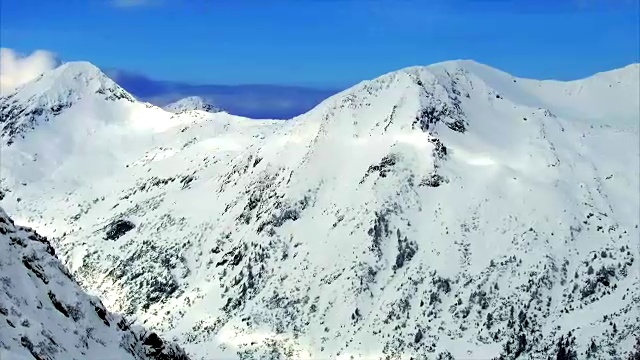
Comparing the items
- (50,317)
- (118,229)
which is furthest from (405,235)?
(50,317)

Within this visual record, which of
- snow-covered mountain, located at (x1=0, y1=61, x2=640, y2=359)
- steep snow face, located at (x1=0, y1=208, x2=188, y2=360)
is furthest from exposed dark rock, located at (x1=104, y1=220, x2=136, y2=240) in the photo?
steep snow face, located at (x1=0, y1=208, x2=188, y2=360)

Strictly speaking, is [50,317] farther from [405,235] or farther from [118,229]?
[118,229]

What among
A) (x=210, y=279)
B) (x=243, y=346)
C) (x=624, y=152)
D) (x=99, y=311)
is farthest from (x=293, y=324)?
(x=99, y=311)

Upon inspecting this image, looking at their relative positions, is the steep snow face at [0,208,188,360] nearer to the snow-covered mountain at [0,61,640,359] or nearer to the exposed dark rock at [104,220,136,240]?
the snow-covered mountain at [0,61,640,359]

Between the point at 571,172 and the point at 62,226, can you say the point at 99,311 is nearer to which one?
the point at 571,172

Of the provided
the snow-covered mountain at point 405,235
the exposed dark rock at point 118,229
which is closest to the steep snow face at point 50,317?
the snow-covered mountain at point 405,235

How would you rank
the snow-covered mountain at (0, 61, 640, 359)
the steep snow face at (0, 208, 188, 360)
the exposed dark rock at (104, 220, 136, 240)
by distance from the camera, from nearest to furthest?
the steep snow face at (0, 208, 188, 360) < the snow-covered mountain at (0, 61, 640, 359) < the exposed dark rock at (104, 220, 136, 240)
